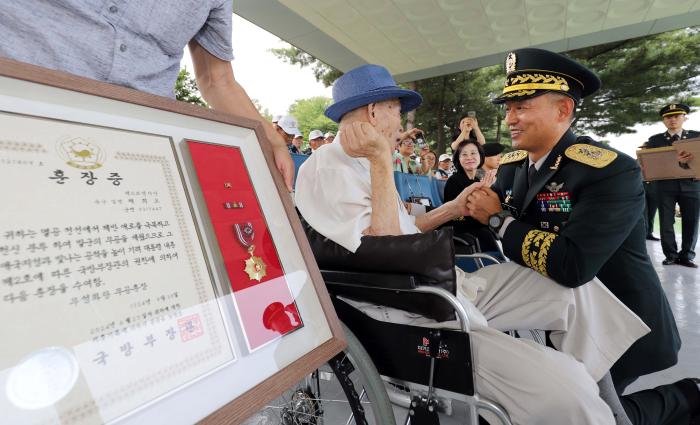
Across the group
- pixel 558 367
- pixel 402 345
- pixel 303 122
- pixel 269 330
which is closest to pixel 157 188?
pixel 269 330

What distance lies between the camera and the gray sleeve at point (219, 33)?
0.86 m

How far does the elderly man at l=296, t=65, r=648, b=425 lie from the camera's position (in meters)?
0.83

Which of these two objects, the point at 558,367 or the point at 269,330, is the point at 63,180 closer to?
the point at 269,330

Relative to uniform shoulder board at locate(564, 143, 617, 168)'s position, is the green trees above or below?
above

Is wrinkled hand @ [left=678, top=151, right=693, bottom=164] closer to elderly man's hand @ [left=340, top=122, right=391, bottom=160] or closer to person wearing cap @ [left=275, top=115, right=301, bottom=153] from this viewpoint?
elderly man's hand @ [left=340, top=122, right=391, bottom=160]

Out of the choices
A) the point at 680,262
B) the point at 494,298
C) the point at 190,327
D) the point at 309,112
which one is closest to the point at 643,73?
the point at 680,262

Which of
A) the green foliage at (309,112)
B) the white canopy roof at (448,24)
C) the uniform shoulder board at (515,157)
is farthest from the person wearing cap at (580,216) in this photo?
the green foliage at (309,112)

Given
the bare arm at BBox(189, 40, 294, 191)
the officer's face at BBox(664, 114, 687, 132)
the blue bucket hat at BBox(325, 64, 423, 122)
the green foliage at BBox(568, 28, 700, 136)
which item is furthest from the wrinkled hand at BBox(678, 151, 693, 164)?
the green foliage at BBox(568, 28, 700, 136)

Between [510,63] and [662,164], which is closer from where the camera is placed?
[510,63]

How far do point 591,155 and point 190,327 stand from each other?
134cm

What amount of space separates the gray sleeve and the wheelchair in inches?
25.9

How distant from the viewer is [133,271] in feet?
1.31

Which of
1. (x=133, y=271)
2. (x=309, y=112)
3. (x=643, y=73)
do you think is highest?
(x=309, y=112)

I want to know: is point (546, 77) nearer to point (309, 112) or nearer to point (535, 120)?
point (535, 120)
